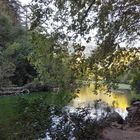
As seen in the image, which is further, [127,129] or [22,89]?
[22,89]

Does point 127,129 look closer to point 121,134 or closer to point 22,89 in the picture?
point 121,134

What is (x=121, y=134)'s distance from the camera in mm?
14953

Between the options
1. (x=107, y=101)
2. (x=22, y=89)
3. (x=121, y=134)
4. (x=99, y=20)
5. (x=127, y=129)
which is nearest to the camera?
(x=99, y=20)

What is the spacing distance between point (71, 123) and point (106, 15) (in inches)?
145

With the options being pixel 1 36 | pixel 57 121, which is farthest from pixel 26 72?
pixel 57 121

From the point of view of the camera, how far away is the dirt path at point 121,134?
13.7m

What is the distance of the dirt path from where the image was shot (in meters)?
13.7

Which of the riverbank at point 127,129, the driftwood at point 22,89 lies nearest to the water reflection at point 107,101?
the riverbank at point 127,129

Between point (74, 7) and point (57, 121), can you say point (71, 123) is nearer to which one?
point (57, 121)

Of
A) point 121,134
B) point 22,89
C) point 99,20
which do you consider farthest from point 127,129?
point 22,89

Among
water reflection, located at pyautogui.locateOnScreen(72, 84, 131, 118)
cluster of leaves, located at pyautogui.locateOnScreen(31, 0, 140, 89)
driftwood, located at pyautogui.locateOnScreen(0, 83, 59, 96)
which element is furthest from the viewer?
driftwood, located at pyautogui.locateOnScreen(0, 83, 59, 96)

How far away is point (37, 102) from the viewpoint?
9.05 metres

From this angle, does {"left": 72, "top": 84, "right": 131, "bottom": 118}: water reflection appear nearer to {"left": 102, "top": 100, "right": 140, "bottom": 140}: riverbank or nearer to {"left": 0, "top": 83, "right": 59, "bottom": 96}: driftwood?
{"left": 102, "top": 100, "right": 140, "bottom": 140}: riverbank

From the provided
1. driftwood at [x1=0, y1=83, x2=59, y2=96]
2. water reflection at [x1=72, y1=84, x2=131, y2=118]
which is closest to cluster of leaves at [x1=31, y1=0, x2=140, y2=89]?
water reflection at [x1=72, y1=84, x2=131, y2=118]
